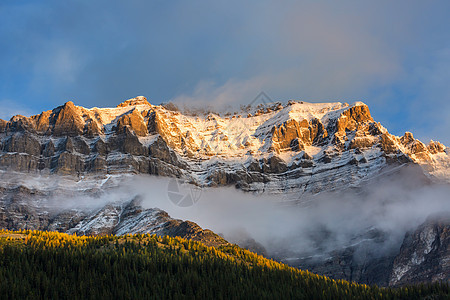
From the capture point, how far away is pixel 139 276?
122 meters

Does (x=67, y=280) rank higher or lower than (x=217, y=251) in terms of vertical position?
lower

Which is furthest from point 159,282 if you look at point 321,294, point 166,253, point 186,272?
point 321,294

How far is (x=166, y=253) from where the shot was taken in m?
138

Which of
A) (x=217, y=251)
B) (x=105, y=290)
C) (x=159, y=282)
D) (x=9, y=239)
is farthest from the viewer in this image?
(x=217, y=251)

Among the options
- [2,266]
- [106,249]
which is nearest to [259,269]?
[106,249]

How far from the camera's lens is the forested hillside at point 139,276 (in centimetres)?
10981

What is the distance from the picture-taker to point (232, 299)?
380 feet

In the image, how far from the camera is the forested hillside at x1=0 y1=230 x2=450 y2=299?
110 meters

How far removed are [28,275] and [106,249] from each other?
1018 inches

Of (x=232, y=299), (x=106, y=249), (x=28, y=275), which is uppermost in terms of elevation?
(x=106, y=249)

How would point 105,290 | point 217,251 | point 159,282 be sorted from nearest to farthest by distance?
point 105,290
point 159,282
point 217,251

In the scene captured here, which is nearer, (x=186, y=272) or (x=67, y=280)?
(x=67, y=280)

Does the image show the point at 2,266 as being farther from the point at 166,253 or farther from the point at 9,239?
the point at 166,253

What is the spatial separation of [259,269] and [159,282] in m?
28.1
